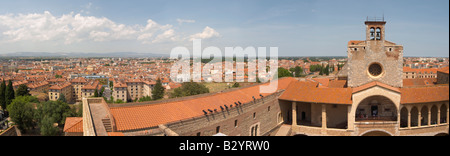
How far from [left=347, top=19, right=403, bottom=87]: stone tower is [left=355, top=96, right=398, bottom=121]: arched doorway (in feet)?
5.11

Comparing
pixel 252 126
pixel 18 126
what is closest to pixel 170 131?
pixel 252 126

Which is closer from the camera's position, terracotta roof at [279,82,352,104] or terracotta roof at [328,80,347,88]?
terracotta roof at [279,82,352,104]

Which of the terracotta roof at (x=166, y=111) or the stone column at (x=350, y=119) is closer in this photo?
the terracotta roof at (x=166, y=111)

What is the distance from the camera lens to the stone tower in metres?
A: 23.9

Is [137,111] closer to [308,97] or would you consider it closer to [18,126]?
[308,97]

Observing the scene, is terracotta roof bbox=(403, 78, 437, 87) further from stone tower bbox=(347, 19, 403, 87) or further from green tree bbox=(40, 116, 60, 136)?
green tree bbox=(40, 116, 60, 136)

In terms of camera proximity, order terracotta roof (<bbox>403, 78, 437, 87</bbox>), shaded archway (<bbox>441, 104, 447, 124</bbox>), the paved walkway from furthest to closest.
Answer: terracotta roof (<bbox>403, 78, 437, 87</bbox>), the paved walkway, shaded archway (<bbox>441, 104, 447, 124</bbox>)

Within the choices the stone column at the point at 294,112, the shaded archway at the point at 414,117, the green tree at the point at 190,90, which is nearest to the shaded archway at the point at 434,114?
the shaded archway at the point at 414,117

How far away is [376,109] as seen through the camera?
2448cm

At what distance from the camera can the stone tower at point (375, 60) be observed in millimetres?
23922

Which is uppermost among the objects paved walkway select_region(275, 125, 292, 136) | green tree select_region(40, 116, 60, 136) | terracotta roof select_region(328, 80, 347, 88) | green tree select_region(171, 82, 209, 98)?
terracotta roof select_region(328, 80, 347, 88)

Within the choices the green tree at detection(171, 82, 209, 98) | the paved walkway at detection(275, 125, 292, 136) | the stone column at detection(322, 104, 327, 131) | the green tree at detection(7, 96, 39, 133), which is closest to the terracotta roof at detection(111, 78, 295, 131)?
the paved walkway at detection(275, 125, 292, 136)

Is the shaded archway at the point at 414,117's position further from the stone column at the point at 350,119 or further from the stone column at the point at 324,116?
the stone column at the point at 324,116
